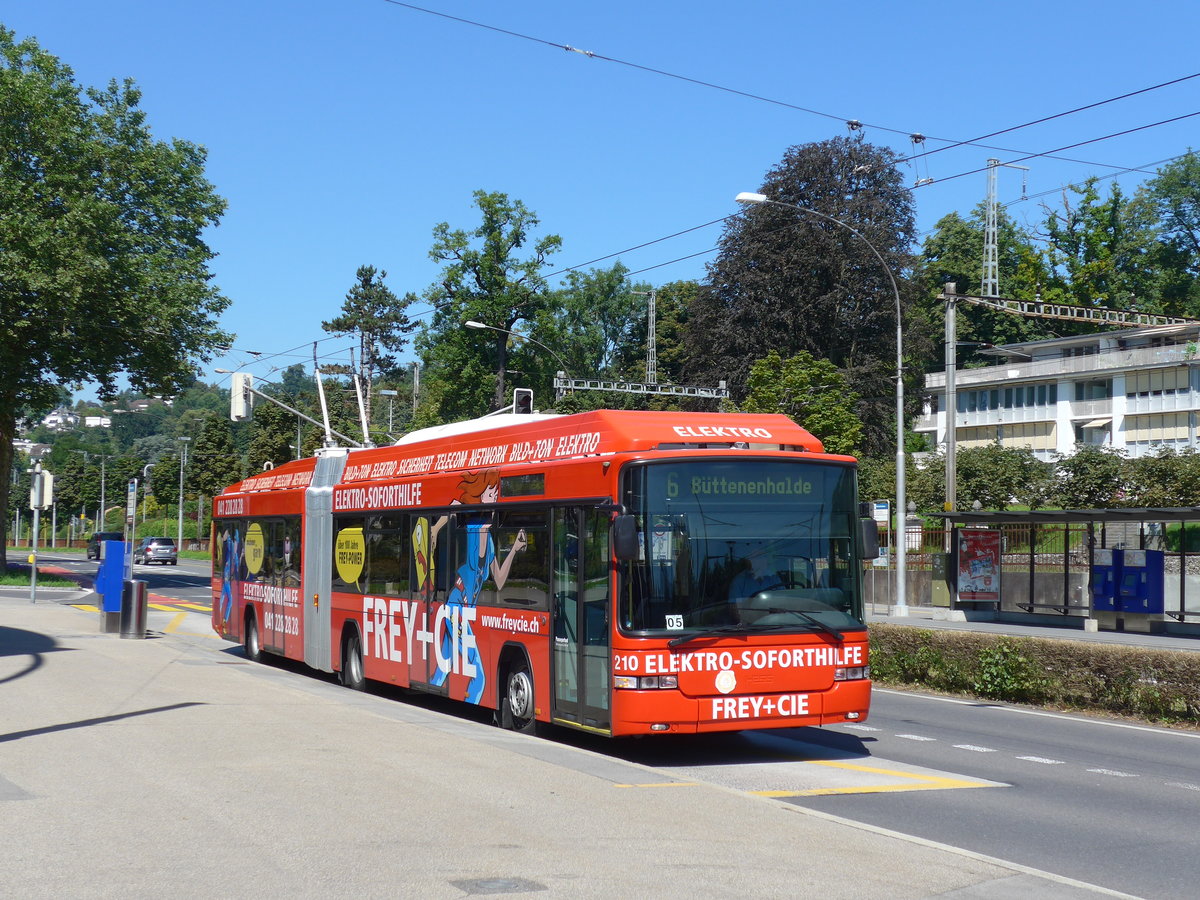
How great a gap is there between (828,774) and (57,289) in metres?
30.6

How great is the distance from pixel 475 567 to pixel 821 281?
4611 centimetres

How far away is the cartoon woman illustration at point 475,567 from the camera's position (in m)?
13.2

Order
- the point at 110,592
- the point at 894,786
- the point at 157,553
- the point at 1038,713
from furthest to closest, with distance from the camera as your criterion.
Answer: the point at 157,553, the point at 110,592, the point at 1038,713, the point at 894,786

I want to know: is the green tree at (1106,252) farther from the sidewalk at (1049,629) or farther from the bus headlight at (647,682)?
the bus headlight at (647,682)

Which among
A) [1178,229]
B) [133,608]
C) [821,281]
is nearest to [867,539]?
[133,608]

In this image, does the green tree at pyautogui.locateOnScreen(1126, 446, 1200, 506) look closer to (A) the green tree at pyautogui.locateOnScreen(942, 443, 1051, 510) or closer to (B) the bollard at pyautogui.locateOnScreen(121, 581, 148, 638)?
(A) the green tree at pyautogui.locateOnScreen(942, 443, 1051, 510)

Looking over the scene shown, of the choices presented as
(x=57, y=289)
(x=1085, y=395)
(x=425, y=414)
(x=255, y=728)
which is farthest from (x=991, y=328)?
(x=255, y=728)

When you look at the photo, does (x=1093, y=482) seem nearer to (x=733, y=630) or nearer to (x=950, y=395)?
(x=950, y=395)

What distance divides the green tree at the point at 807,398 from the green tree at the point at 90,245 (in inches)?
682

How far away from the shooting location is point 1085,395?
244ft

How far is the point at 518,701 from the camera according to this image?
41.6 feet

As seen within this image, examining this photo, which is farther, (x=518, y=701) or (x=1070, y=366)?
(x=1070, y=366)

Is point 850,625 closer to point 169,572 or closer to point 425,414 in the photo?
point 169,572

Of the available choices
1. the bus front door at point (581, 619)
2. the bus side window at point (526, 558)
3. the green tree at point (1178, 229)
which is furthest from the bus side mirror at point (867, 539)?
the green tree at point (1178, 229)
